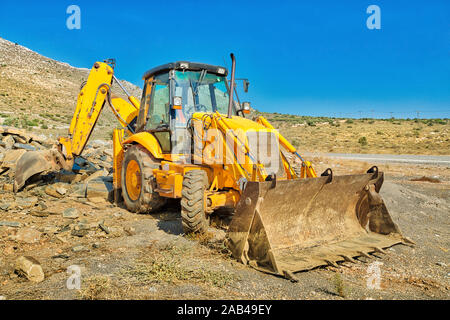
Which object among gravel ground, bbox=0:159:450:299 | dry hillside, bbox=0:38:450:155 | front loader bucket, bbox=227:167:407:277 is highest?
dry hillside, bbox=0:38:450:155

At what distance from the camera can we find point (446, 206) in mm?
8852

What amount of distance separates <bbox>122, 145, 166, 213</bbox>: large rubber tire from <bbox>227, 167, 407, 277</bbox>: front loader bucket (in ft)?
9.43

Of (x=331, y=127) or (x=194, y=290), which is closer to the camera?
(x=194, y=290)

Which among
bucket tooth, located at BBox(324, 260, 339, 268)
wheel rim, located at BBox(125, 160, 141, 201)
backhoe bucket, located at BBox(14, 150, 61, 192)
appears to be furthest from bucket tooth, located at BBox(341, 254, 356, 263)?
backhoe bucket, located at BBox(14, 150, 61, 192)

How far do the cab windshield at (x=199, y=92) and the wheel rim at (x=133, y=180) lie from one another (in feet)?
5.71

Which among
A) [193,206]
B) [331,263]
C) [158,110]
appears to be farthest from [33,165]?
[331,263]

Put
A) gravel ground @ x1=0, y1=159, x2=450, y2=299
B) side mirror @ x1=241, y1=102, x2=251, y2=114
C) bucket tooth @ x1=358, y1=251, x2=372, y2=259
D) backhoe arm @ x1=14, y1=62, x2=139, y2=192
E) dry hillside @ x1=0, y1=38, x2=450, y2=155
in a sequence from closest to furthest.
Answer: gravel ground @ x1=0, y1=159, x2=450, y2=299 → bucket tooth @ x1=358, y1=251, x2=372, y2=259 → side mirror @ x1=241, y1=102, x2=251, y2=114 → backhoe arm @ x1=14, y1=62, x2=139, y2=192 → dry hillside @ x1=0, y1=38, x2=450, y2=155

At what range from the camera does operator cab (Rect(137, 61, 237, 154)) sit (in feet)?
22.5

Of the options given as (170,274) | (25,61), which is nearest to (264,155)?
(170,274)

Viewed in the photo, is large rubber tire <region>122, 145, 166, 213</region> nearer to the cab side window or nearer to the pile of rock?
the cab side window

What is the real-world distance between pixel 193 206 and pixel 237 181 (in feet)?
2.52

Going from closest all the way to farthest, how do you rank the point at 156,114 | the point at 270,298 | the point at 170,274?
the point at 270,298 → the point at 170,274 → the point at 156,114

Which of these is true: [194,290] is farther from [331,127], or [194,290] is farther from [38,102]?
[38,102]

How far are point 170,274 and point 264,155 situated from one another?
260 cm
